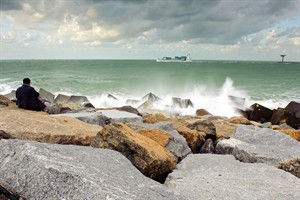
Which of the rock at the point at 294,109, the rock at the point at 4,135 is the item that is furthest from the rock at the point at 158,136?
the rock at the point at 294,109

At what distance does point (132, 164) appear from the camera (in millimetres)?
3488

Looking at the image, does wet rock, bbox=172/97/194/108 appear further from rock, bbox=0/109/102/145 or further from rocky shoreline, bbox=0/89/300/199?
rock, bbox=0/109/102/145

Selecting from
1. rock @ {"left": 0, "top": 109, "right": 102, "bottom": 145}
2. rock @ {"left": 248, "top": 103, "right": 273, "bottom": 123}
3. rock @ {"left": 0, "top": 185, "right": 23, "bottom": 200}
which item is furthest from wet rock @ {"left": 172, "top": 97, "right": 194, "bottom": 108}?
rock @ {"left": 0, "top": 185, "right": 23, "bottom": 200}

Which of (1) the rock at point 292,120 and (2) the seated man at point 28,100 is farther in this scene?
(1) the rock at point 292,120

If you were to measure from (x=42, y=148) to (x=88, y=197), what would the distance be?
0.78 metres

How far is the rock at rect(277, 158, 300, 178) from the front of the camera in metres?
4.16

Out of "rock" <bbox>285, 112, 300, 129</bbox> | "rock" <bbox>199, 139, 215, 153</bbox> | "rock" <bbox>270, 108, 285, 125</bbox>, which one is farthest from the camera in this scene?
"rock" <bbox>270, 108, 285, 125</bbox>

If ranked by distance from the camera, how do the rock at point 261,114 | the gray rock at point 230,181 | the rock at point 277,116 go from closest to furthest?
the gray rock at point 230,181 < the rock at point 277,116 < the rock at point 261,114

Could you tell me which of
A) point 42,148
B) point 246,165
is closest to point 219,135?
point 246,165

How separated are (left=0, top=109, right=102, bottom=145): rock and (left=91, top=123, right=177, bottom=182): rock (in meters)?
0.58

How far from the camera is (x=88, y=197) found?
2439 millimetres

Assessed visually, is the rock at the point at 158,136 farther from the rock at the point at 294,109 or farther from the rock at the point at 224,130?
the rock at the point at 294,109

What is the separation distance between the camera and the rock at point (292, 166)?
4160 millimetres

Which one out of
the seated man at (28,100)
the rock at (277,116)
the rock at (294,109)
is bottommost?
the rock at (277,116)
